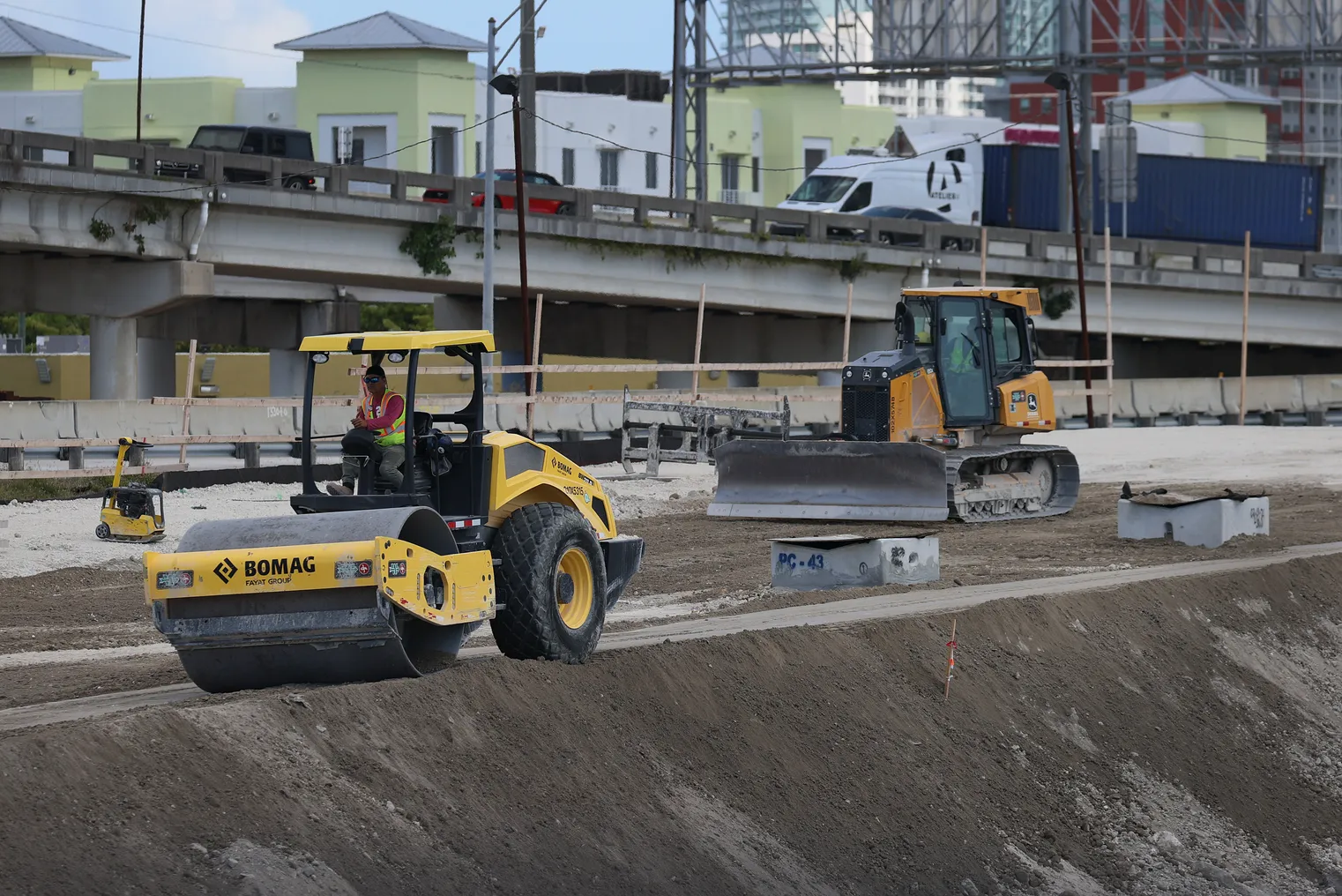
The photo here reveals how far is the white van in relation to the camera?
48.1 m

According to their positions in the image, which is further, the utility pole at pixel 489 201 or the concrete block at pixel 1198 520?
the utility pole at pixel 489 201

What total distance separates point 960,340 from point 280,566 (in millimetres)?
13860

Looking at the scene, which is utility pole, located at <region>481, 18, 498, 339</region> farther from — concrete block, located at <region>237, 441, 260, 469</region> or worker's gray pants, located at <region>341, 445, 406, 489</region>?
worker's gray pants, located at <region>341, 445, 406, 489</region>

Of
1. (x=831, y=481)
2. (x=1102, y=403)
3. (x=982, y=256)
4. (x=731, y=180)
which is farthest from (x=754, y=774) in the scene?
(x=731, y=180)

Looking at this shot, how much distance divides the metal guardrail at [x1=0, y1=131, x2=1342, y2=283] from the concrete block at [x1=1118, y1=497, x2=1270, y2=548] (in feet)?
62.0

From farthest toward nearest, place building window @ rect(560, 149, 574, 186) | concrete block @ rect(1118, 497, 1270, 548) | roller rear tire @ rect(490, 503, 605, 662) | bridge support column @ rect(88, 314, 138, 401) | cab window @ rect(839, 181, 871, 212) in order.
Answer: building window @ rect(560, 149, 574, 186)
cab window @ rect(839, 181, 871, 212)
bridge support column @ rect(88, 314, 138, 401)
concrete block @ rect(1118, 497, 1270, 548)
roller rear tire @ rect(490, 503, 605, 662)

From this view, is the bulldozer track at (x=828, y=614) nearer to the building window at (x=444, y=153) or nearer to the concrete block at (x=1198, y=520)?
the concrete block at (x=1198, y=520)

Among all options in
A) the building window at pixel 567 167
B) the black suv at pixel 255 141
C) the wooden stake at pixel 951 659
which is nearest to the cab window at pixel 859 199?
the black suv at pixel 255 141

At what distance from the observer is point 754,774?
10.8 meters

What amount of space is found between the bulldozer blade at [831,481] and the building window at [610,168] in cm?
4540

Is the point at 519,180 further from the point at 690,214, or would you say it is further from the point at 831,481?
the point at 831,481

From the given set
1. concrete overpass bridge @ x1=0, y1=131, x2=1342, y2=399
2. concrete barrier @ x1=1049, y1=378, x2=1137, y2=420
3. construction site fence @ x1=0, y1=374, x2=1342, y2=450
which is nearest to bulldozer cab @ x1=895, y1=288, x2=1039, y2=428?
construction site fence @ x1=0, y1=374, x2=1342, y2=450

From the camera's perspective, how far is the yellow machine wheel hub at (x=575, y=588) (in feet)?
37.3

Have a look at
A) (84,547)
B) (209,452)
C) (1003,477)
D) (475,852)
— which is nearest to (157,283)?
(209,452)
